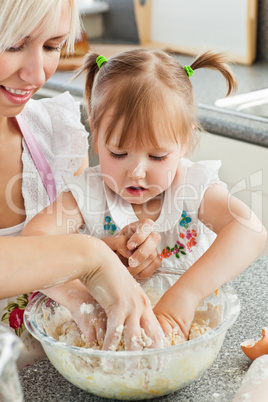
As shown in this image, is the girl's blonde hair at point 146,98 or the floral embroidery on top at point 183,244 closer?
the girl's blonde hair at point 146,98

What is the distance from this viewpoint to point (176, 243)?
1270 mm

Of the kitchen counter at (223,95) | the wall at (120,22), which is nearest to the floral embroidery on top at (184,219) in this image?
the kitchen counter at (223,95)

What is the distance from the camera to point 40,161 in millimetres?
1486

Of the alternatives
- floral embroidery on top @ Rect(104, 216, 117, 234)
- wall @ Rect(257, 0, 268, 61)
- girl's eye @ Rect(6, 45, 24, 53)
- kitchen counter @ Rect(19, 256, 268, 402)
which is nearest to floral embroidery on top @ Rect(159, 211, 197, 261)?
floral embroidery on top @ Rect(104, 216, 117, 234)

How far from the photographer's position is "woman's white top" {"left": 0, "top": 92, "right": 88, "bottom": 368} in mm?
1391

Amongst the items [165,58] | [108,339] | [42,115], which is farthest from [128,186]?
[42,115]

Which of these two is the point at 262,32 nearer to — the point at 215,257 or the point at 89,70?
the point at 89,70

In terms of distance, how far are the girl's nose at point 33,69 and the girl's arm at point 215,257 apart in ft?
1.38

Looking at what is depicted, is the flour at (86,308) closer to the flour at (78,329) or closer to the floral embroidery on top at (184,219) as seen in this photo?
the flour at (78,329)

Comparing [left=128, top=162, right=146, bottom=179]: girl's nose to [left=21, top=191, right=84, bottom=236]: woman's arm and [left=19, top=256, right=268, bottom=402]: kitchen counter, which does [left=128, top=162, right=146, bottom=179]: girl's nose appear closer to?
[left=21, top=191, right=84, bottom=236]: woman's arm

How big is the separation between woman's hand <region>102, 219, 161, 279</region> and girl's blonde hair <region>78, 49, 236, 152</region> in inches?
6.5

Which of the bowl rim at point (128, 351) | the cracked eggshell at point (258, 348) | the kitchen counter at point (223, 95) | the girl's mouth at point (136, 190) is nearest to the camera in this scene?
the bowl rim at point (128, 351)

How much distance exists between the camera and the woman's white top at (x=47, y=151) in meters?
1.39

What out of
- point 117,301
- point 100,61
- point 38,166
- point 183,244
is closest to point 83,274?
point 117,301
